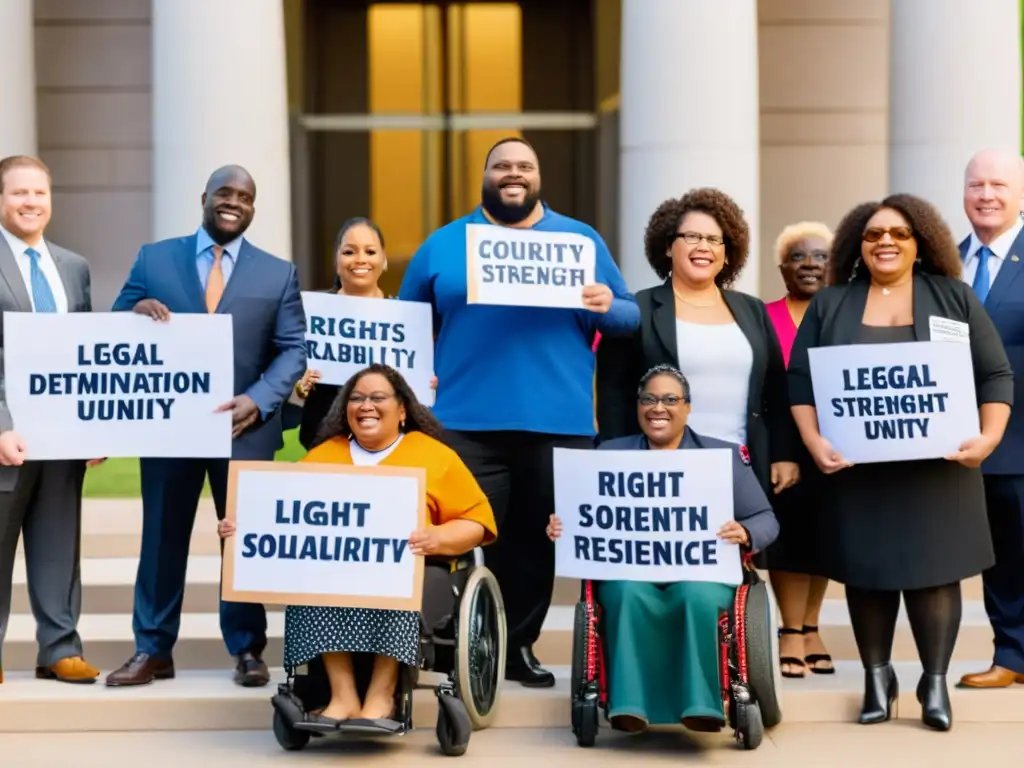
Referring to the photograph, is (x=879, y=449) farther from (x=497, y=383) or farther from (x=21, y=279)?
(x=21, y=279)

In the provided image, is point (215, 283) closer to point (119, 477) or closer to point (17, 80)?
point (119, 477)

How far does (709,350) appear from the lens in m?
6.62

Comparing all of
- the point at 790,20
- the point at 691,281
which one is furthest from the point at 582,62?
the point at 691,281

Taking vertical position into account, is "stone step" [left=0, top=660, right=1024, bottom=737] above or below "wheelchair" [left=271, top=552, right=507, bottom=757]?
below

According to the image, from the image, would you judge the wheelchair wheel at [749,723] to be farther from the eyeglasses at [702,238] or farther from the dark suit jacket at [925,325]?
the eyeglasses at [702,238]

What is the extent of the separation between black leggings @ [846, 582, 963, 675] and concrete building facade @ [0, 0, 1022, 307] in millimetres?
6272

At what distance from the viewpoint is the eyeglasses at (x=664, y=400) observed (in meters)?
6.32

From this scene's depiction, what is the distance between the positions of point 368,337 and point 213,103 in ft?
18.7

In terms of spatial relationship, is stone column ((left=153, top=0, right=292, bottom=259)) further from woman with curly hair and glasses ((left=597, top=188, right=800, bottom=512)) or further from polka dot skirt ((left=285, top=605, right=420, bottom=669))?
polka dot skirt ((left=285, top=605, right=420, bottom=669))

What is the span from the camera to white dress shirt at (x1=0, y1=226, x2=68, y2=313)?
22.2 feet

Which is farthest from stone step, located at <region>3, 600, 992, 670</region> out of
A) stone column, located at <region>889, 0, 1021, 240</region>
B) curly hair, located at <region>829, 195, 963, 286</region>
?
stone column, located at <region>889, 0, 1021, 240</region>

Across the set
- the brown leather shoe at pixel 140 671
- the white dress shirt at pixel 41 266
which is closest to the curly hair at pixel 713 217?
the white dress shirt at pixel 41 266

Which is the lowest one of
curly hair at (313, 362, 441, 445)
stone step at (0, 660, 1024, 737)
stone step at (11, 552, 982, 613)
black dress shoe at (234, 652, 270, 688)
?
stone step at (0, 660, 1024, 737)

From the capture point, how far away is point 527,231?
21.7 ft
